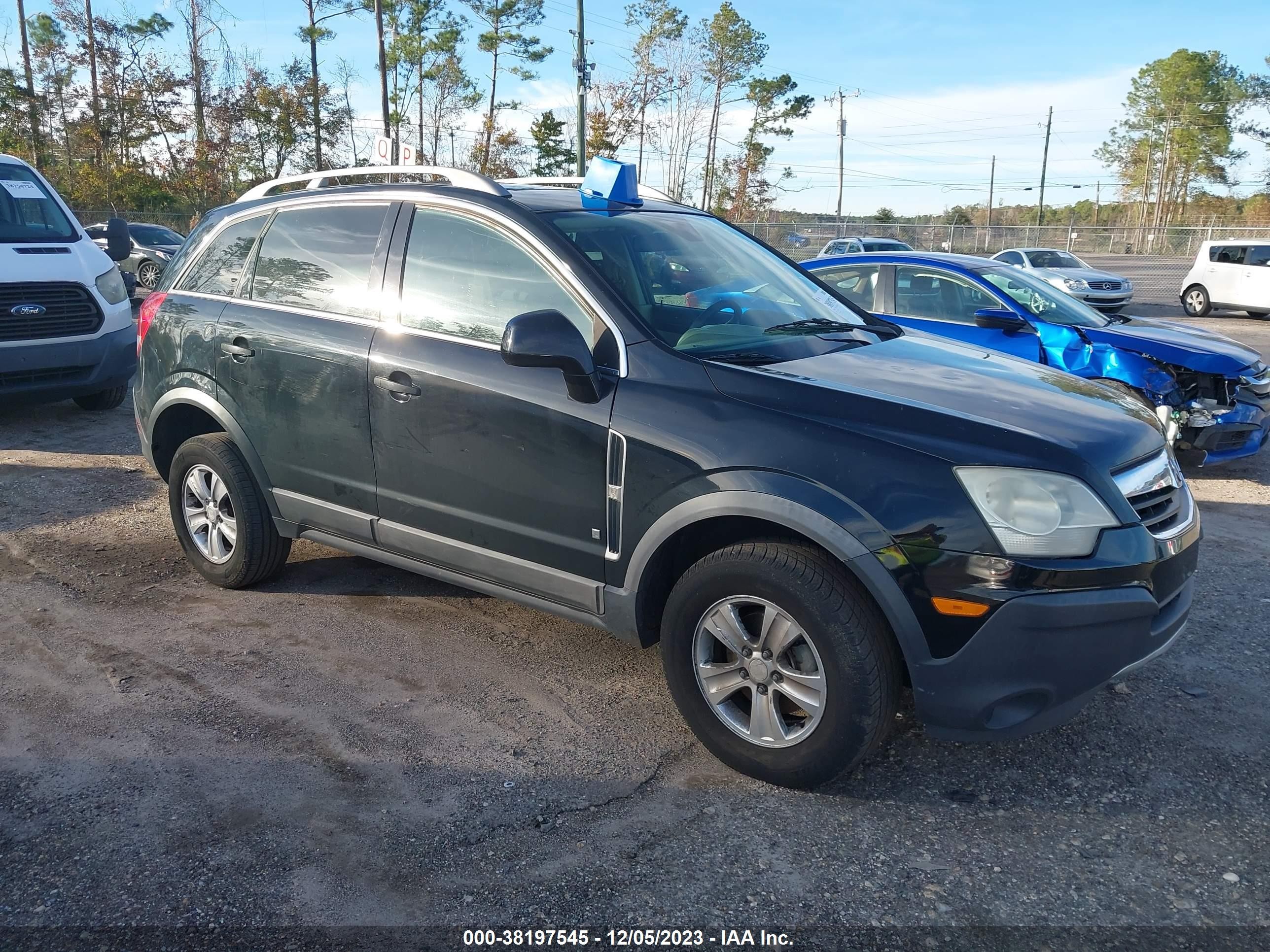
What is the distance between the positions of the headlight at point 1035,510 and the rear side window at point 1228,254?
20.9 metres

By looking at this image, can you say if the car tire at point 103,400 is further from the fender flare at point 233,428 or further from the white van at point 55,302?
the fender flare at point 233,428

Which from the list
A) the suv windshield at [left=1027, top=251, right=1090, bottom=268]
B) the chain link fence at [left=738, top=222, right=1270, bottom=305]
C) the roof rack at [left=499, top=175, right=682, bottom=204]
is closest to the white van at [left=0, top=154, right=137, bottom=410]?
the roof rack at [left=499, top=175, right=682, bottom=204]

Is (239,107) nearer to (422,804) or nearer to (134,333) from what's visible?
(134,333)

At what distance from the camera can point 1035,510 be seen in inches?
108

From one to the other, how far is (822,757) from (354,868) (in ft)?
4.55

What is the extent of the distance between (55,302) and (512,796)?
22.7 feet

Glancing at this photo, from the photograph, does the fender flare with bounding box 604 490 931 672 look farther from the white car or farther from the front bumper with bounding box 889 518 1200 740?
the white car

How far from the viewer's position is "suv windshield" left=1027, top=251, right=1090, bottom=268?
23750mm

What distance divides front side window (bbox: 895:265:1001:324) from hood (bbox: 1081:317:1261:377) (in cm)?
81

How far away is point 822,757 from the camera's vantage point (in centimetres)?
296

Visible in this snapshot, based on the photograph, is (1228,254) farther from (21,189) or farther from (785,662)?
(785,662)

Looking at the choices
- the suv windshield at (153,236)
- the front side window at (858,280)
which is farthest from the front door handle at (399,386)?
the suv windshield at (153,236)

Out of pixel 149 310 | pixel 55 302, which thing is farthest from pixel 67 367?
pixel 149 310

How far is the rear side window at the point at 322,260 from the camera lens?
160 inches
